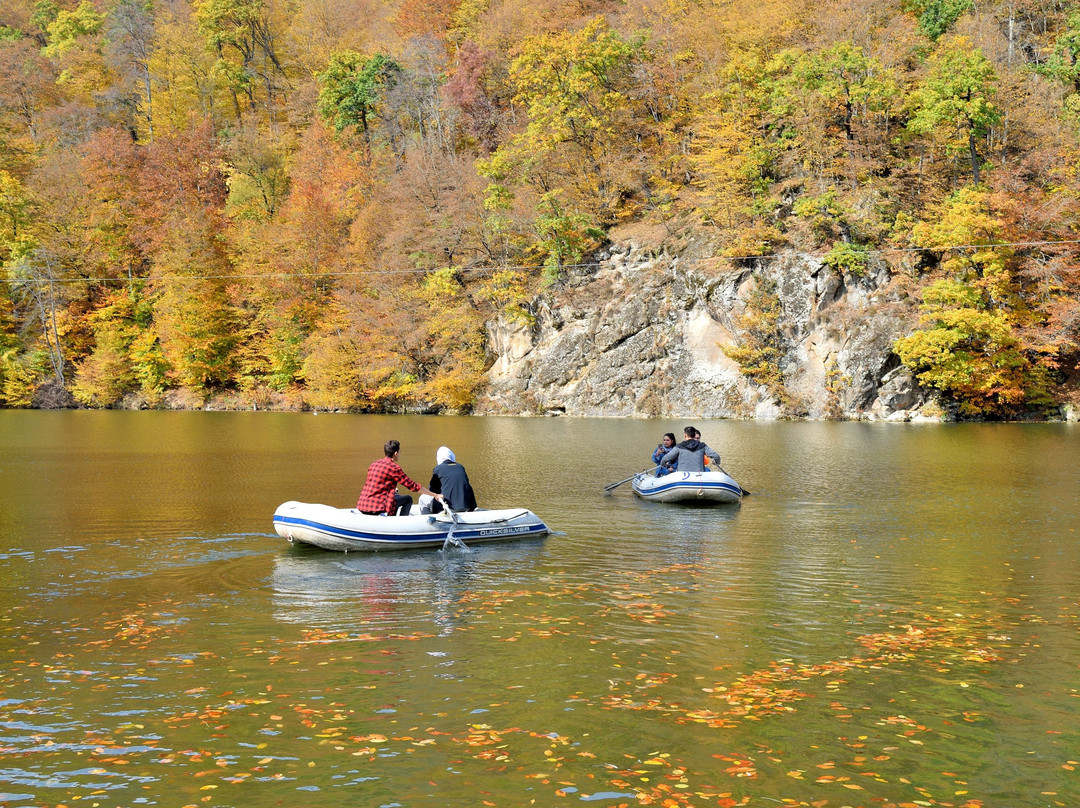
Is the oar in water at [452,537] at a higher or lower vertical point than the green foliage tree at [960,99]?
lower

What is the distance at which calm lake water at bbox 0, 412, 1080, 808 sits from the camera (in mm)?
6598

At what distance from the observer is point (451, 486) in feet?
53.8

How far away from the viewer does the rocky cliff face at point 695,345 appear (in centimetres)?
4869

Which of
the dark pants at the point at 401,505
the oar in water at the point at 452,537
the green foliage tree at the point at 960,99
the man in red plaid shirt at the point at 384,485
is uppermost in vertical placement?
the green foliage tree at the point at 960,99

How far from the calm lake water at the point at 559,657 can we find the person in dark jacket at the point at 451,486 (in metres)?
0.94

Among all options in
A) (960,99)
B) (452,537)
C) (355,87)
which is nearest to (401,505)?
(452,537)

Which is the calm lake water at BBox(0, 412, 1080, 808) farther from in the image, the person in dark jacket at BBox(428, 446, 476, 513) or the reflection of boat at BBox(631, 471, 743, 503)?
the person in dark jacket at BBox(428, 446, 476, 513)

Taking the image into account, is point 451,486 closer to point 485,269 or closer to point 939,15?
point 485,269

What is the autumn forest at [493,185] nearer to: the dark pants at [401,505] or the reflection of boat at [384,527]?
the reflection of boat at [384,527]

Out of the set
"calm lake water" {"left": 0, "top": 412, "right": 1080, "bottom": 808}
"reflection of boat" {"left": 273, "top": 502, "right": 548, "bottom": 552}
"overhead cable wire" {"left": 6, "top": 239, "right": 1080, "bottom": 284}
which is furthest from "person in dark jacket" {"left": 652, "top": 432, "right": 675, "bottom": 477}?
"overhead cable wire" {"left": 6, "top": 239, "right": 1080, "bottom": 284}

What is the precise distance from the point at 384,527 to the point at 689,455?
8758 millimetres

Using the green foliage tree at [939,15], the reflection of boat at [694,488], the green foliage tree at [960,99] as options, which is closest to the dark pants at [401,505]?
the reflection of boat at [694,488]

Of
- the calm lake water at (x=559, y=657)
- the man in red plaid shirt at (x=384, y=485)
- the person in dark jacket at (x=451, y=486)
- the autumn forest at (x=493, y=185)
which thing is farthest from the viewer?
the autumn forest at (x=493, y=185)

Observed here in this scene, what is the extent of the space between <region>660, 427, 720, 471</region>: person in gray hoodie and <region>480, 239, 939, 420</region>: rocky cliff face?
97.7ft
